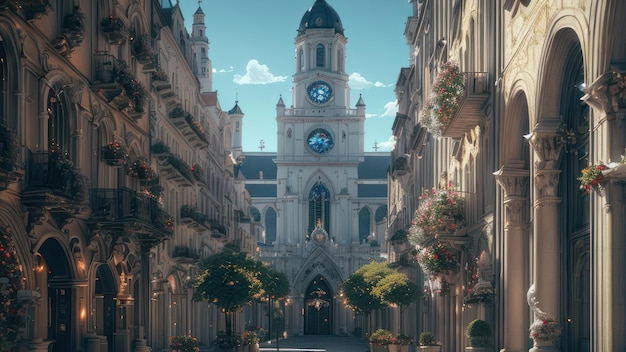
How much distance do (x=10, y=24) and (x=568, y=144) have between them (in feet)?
44.2

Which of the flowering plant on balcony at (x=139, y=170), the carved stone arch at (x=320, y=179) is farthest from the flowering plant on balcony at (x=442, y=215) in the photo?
the carved stone arch at (x=320, y=179)

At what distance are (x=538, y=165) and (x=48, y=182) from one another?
1220 cm

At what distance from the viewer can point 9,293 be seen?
2348 centimetres

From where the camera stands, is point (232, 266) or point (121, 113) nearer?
point (121, 113)

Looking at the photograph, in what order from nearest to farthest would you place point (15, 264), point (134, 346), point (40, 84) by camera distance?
point (15, 264) < point (40, 84) < point (134, 346)

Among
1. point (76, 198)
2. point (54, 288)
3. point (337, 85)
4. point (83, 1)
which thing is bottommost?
point (54, 288)

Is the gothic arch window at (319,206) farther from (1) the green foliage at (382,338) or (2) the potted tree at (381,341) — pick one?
(1) the green foliage at (382,338)

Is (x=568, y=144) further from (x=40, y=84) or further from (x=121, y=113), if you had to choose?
(x=121, y=113)

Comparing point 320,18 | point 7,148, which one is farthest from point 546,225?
point 320,18

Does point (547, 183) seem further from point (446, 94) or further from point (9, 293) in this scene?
point (9, 293)

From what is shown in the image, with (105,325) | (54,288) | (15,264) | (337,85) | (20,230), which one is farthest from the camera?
(337,85)

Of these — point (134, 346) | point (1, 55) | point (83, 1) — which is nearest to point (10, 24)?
point (1, 55)

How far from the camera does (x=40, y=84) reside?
90.3 ft

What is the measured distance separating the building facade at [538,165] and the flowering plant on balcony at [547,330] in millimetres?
45
